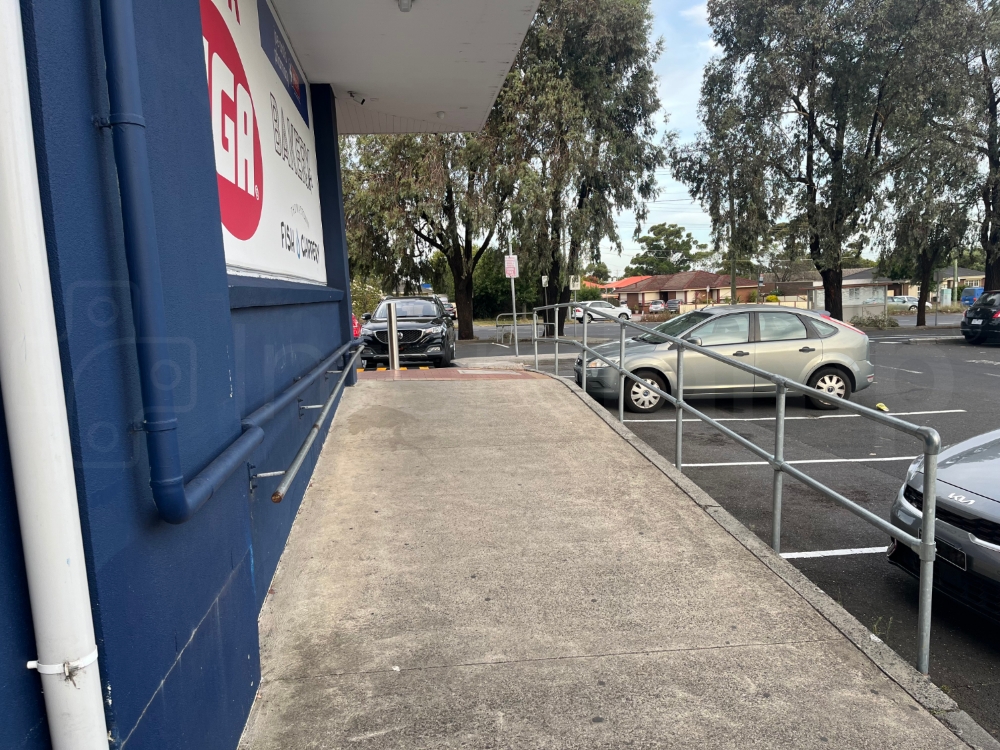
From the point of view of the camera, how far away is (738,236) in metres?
25.7

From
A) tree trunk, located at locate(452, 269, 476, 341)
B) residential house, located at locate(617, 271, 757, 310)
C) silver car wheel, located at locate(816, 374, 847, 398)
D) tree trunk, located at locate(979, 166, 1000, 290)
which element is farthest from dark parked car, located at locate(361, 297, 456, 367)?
residential house, located at locate(617, 271, 757, 310)

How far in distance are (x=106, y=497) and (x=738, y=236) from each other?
26.3 m

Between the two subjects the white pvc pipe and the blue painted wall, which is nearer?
the white pvc pipe

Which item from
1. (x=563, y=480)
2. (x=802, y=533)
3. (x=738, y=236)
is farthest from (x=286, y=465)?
(x=738, y=236)

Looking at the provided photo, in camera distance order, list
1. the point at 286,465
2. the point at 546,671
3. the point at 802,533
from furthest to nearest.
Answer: the point at 802,533
the point at 286,465
the point at 546,671

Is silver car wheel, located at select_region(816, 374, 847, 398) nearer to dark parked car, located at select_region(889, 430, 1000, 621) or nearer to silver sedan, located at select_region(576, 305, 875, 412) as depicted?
silver sedan, located at select_region(576, 305, 875, 412)

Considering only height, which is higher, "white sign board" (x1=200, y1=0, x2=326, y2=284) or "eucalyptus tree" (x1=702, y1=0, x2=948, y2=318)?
"eucalyptus tree" (x1=702, y1=0, x2=948, y2=318)

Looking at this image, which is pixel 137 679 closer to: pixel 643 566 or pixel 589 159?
pixel 643 566

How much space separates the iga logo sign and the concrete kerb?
10.2 ft

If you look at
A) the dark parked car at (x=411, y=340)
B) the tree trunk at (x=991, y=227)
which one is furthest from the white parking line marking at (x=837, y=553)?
the tree trunk at (x=991, y=227)

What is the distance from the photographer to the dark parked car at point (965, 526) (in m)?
3.45

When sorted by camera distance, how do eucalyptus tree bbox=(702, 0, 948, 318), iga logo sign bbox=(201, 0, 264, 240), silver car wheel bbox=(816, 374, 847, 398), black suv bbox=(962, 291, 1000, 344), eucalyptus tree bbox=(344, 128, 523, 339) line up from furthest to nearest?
eucalyptus tree bbox=(702, 0, 948, 318) < eucalyptus tree bbox=(344, 128, 523, 339) < black suv bbox=(962, 291, 1000, 344) < silver car wheel bbox=(816, 374, 847, 398) < iga logo sign bbox=(201, 0, 264, 240)

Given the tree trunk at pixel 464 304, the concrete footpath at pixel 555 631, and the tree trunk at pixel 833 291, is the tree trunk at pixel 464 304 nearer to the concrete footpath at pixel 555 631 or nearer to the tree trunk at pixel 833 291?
the tree trunk at pixel 833 291

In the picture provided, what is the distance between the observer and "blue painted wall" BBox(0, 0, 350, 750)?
1467 millimetres
